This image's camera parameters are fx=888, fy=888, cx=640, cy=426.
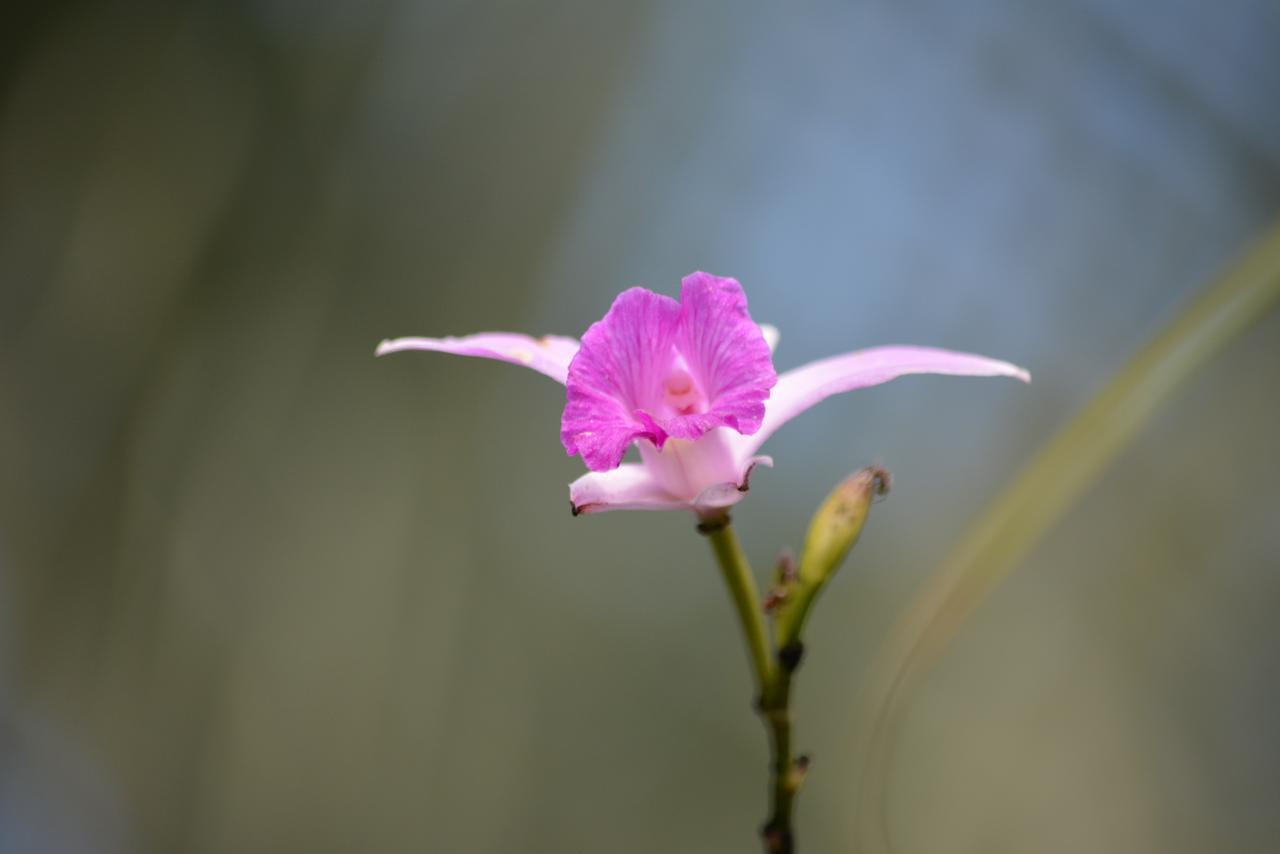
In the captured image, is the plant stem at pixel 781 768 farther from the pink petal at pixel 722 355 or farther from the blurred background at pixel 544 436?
the blurred background at pixel 544 436

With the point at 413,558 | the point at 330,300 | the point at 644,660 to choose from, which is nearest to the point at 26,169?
the point at 330,300

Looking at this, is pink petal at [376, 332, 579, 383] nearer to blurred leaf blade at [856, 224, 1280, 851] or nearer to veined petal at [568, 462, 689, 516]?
veined petal at [568, 462, 689, 516]

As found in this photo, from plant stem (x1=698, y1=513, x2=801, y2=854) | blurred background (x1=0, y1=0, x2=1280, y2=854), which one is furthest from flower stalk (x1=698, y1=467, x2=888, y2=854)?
blurred background (x1=0, y1=0, x2=1280, y2=854)

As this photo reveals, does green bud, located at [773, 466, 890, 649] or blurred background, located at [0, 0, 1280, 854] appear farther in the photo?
blurred background, located at [0, 0, 1280, 854]

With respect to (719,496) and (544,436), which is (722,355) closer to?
(719,496)

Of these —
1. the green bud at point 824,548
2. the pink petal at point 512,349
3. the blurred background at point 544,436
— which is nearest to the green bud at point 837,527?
the green bud at point 824,548

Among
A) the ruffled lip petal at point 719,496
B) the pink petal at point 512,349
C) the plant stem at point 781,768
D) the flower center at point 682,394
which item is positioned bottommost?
the plant stem at point 781,768

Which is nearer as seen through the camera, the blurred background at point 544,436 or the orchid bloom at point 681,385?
the orchid bloom at point 681,385

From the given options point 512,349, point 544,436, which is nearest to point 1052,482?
point 512,349
